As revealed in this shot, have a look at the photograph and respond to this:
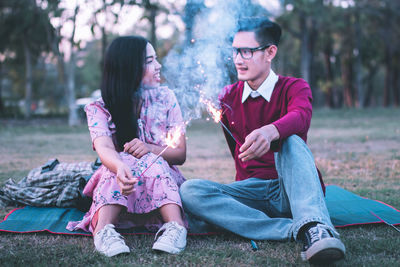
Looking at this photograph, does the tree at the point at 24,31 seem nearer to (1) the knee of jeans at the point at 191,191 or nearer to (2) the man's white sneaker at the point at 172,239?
(1) the knee of jeans at the point at 191,191

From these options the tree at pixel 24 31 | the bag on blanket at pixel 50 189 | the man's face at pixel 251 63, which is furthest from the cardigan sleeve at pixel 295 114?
the tree at pixel 24 31

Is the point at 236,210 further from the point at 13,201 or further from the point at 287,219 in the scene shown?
the point at 13,201

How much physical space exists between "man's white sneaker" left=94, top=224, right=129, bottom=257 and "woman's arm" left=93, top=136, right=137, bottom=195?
29 centimetres

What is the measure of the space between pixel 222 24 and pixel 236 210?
1.70 metres

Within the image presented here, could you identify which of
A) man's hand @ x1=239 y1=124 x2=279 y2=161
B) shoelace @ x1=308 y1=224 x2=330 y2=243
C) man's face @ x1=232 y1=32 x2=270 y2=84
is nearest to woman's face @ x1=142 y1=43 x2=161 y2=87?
man's face @ x1=232 y1=32 x2=270 y2=84

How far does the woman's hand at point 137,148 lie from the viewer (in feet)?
9.97

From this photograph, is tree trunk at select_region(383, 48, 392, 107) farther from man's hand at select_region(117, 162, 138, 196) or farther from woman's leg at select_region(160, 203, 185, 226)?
man's hand at select_region(117, 162, 138, 196)

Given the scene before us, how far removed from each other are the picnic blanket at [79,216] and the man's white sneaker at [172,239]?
43cm

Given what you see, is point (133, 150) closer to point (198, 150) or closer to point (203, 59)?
point (203, 59)

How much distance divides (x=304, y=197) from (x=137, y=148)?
49.1 inches

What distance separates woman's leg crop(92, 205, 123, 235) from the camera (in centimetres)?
284

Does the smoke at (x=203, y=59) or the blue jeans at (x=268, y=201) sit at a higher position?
the smoke at (x=203, y=59)

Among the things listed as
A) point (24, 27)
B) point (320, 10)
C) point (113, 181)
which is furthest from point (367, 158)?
point (24, 27)

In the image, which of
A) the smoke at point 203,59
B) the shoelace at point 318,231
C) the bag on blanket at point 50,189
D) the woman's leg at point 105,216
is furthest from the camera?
the bag on blanket at point 50,189
